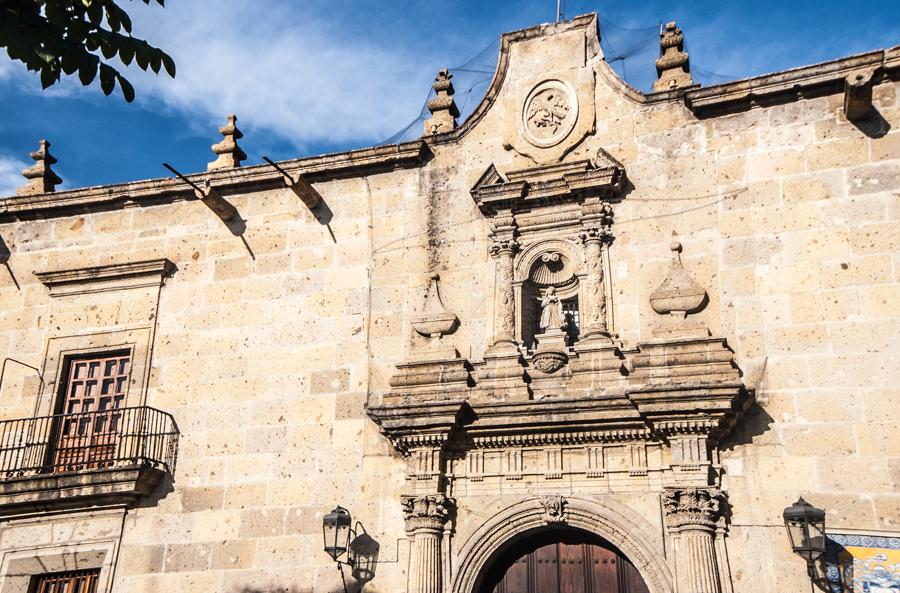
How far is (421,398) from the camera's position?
1034cm

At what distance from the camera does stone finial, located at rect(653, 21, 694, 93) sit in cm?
1100

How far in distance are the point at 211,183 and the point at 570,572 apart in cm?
636

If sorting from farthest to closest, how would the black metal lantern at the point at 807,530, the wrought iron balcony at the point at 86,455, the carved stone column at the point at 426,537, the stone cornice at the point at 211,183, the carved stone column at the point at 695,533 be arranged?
Result: the stone cornice at the point at 211,183
the wrought iron balcony at the point at 86,455
the carved stone column at the point at 426,537
the carved stone column at the point at 695,533
the black metal lantern at the point at 807,530

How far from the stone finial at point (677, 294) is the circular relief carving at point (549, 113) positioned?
6.61ft

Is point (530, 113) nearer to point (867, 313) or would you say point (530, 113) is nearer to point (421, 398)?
point (421, 398)

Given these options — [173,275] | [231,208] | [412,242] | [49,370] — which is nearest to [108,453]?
[49,370]

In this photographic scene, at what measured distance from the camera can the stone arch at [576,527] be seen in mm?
9180

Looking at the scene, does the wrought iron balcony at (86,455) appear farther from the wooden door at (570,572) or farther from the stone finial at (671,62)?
the stone finial at (671,62)

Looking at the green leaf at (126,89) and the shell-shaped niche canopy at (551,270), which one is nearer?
the green leaf at (126,89)

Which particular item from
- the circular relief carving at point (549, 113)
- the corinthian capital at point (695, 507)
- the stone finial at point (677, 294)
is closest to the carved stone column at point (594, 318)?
the stone finial at point (677, 294)

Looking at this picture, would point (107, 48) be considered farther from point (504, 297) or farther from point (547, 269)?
point (547, 269)

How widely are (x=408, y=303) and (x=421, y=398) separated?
1259mm

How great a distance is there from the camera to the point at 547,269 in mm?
10883

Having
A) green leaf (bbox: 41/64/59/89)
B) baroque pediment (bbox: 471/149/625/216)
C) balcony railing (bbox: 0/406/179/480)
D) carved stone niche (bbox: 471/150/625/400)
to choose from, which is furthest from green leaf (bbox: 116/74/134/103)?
balcony railing (bbox: 0/406/179/480)
